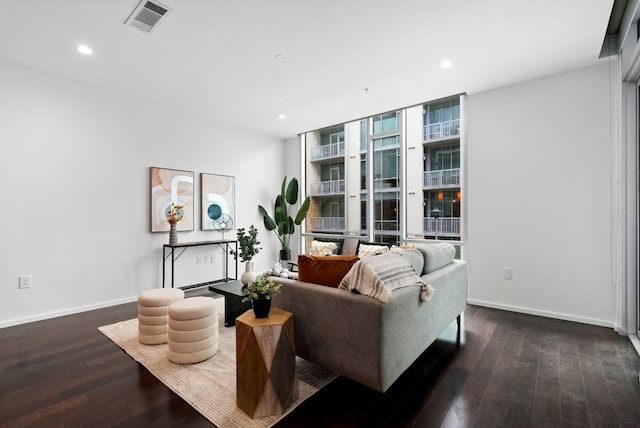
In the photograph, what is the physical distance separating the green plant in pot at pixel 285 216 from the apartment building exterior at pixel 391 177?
1.17 ft

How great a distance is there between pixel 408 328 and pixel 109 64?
3.83 m

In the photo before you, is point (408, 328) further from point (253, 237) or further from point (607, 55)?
point (607, 55)

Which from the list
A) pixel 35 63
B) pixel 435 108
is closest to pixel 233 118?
pixel 35 63

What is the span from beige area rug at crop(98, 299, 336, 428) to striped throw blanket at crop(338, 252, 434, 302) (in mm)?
749

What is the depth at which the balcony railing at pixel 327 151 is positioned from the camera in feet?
18.1

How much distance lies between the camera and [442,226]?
428 cm

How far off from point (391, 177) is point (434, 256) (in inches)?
95.8

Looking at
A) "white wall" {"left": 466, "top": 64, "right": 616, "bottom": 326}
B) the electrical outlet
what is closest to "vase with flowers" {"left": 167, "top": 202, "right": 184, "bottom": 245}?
the electrical outlet

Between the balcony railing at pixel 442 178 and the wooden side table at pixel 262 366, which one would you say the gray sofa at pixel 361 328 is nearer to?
the wooden side table at pixel 262 366

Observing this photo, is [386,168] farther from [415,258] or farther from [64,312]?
[64,312]

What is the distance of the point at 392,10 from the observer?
7.58ft

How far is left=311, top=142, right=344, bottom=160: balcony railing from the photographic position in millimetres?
5520

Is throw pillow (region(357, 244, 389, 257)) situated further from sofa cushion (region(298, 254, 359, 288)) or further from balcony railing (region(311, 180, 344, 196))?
balcony railing (region(311, 180, 344, 196))

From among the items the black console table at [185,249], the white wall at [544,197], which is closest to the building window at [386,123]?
the white wall at [544,197]
